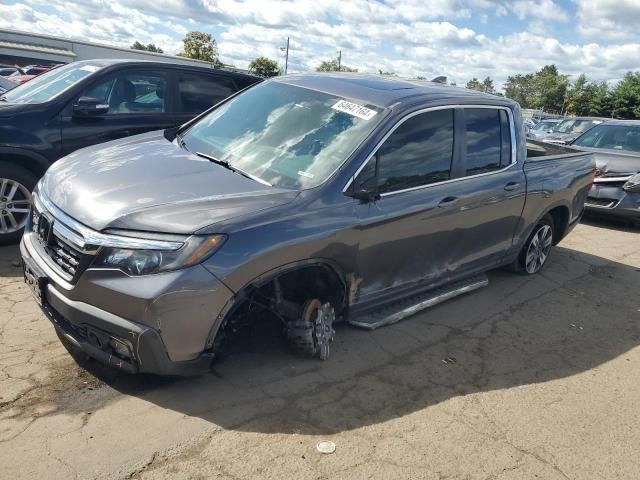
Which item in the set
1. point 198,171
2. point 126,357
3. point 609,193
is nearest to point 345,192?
point 198,171

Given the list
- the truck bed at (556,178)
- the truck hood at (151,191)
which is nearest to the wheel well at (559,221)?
the truck bed at (556,178)

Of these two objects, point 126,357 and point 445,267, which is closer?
point 126,357

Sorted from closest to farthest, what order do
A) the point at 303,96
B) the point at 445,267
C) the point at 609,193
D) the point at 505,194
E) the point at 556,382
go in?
1. the point at 556,382
2. the point at 303,96
3. the point at 445,267
4. the point at 505,194
5. the point at 609,193

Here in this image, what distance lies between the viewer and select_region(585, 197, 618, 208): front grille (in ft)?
28.7

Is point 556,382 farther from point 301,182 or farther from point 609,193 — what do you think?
point 609,193

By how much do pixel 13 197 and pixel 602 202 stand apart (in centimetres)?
841

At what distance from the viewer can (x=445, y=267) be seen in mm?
4406

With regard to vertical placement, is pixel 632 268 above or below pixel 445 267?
below

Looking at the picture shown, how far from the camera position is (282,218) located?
311cm

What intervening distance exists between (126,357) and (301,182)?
145cm

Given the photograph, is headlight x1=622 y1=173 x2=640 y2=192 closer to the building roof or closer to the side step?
the side step

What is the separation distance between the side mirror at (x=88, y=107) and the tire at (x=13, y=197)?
756mm

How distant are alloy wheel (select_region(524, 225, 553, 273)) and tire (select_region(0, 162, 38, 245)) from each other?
5031 millimetres

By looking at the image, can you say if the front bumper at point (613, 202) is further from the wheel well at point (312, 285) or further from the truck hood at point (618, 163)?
the wheel well at point (312, 285)
